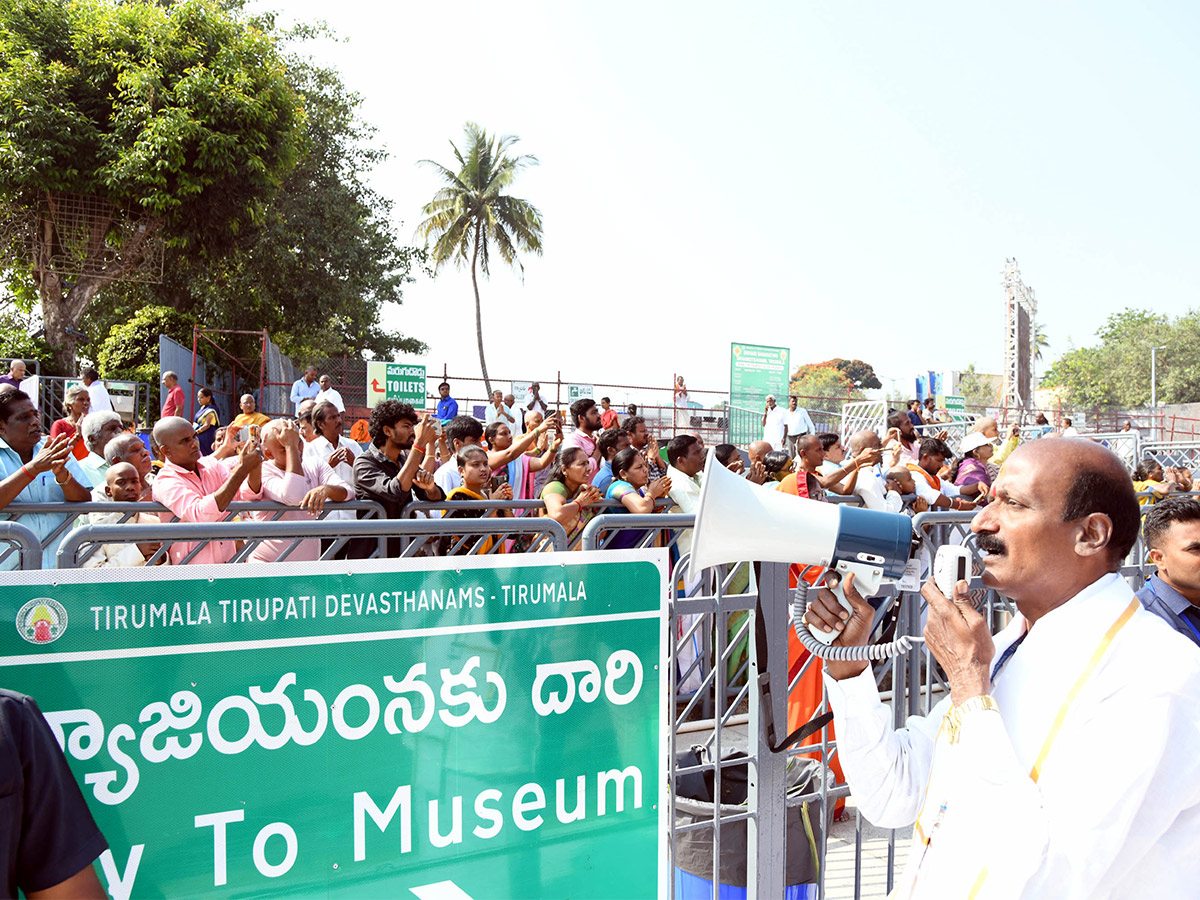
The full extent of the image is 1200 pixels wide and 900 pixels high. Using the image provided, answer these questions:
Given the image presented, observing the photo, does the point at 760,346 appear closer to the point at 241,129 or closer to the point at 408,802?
the point at 241,129

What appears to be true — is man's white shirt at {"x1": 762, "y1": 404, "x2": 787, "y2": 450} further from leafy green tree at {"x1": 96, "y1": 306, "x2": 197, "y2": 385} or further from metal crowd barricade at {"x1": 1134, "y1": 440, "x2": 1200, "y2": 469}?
leafy green tree at {"x1": 96, "y1": 306, "x2": 197, "y2": 385}

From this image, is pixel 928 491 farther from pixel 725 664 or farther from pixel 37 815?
pixel 37 815

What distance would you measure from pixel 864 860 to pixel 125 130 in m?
19.5

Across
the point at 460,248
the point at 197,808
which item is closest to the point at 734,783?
the point at 197,808

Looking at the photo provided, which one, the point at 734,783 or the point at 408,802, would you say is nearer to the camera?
the point at 408,802

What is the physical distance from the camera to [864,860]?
180 inches

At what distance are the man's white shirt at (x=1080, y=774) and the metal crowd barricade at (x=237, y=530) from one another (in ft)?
4.90

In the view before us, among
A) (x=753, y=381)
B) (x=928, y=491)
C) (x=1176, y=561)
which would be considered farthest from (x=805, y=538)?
(x=753, y=381)

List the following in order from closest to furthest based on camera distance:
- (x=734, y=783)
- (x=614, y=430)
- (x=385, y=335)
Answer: (x=734, y=783), (x=614, y=430), (x=385, y=335)

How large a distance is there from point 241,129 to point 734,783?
19032 mm

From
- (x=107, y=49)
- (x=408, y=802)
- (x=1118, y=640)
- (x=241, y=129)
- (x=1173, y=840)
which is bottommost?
(x=408, y=802)

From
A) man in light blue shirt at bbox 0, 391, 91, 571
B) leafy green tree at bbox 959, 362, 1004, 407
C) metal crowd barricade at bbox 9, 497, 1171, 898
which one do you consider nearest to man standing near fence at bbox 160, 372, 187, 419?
man in light blue shirt at bbox 0, 391, 91, 571

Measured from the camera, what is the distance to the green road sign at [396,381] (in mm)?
19406

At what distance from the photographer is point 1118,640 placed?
1.68 metres
